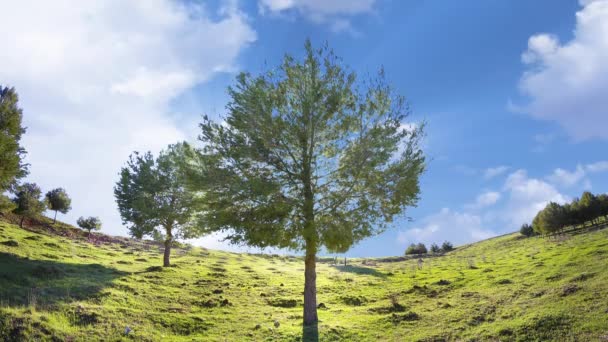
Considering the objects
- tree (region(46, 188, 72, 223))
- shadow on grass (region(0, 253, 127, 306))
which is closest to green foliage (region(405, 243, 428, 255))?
tree (region(46, 188, 72, 223))

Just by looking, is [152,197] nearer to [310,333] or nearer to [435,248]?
[310,333]

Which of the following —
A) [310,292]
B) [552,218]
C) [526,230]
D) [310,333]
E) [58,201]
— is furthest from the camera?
[526,230]

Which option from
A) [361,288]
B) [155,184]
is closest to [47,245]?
[155,184]

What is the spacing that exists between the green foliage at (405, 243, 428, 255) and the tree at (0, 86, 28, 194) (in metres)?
119

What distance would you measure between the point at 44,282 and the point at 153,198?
699 inches

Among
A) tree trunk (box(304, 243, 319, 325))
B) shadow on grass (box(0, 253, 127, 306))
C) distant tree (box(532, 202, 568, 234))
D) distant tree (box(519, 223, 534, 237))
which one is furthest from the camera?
distant tree (box(519, 223, 534, 237))

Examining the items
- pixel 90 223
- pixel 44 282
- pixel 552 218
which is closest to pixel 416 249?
pixel 552 218

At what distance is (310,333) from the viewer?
18.2 m

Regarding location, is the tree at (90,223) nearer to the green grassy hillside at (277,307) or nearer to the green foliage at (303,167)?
the green grassy hillside at (277,307)

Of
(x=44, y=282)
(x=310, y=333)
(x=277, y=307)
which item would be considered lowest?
(x=277, y=307)

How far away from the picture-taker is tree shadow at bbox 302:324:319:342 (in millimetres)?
17469

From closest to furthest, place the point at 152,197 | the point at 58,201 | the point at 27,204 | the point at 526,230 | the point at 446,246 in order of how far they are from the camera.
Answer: the point at 152,197 < the point at 27,204 < the point at 58,201 < the point at 526,230 < the point at 446,246

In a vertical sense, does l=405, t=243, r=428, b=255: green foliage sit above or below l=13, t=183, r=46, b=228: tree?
below

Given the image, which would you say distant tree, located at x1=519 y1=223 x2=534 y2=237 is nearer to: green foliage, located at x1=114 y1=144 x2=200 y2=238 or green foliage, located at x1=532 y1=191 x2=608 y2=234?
green foliage, located at x1=532 y1=191 x2=608 y2=234
